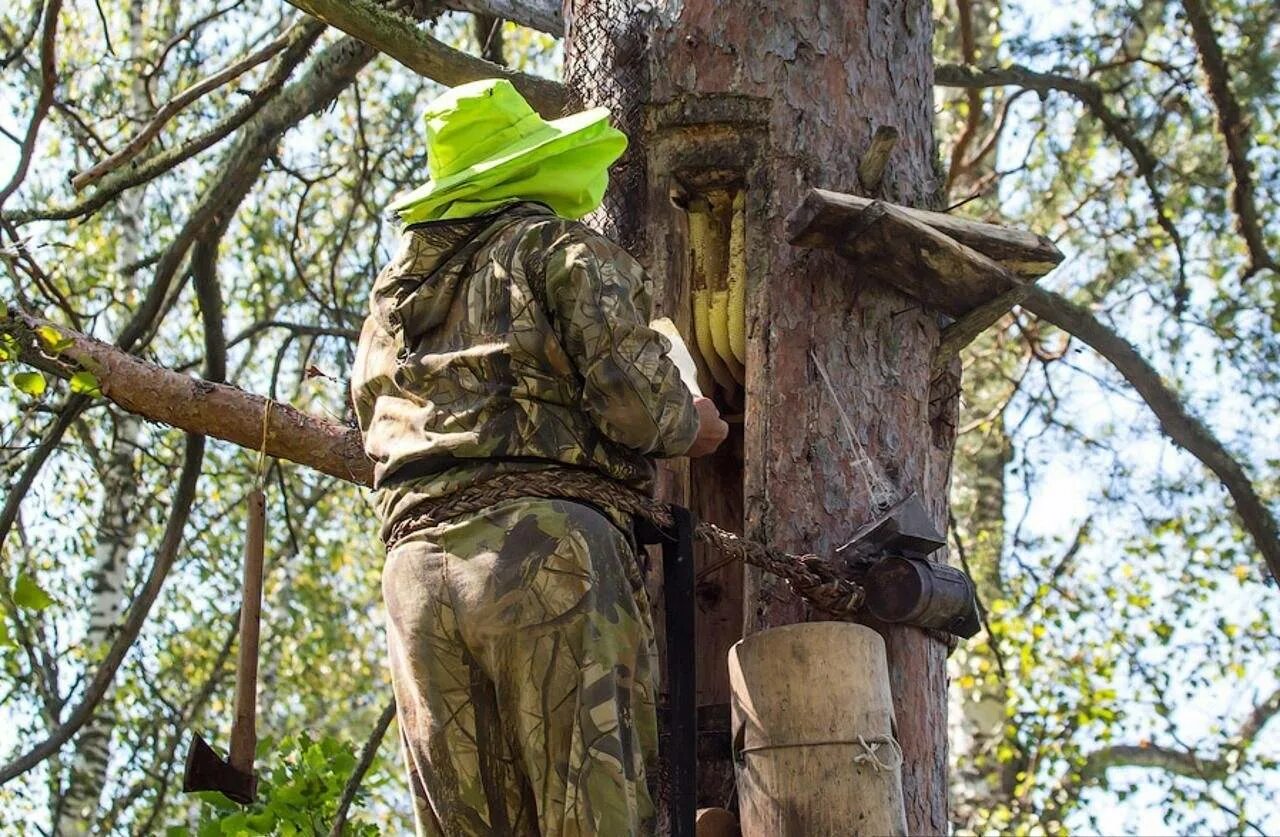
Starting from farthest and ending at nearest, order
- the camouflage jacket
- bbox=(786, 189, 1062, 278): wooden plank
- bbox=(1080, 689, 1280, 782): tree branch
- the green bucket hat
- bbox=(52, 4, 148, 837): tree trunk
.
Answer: bbox=(1080, 689, 1280, 782): tree branch, bbox=(52, 4, 148, 837): tree trunk, bbox=(786, 189, 1062, 278): wooden plank, the green bucket hat, the camouflage jacket

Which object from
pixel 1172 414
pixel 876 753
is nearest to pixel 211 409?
pixel 876 753

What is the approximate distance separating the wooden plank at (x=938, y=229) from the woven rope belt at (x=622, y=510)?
0.79 m

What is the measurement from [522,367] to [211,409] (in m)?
1.59

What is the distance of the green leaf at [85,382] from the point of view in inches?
183

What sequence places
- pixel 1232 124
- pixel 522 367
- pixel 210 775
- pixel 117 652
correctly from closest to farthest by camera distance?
pixel 522 367 → pixel 210 775 → pixel 117 652 → pixel 1232 124

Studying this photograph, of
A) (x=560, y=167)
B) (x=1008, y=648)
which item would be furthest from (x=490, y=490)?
(x=1008, y=648)

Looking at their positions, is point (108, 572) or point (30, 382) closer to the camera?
point (30, 382)

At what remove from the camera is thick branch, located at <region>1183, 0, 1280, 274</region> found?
7027 mm

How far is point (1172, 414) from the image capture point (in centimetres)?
639

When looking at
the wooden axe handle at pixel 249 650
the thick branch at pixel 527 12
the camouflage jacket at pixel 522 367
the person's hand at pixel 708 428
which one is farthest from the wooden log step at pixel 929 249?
the thick branch at pixel 527 12

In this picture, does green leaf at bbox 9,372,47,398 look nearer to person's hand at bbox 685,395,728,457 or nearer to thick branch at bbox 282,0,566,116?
thick branch at bbox 282,0,566,116

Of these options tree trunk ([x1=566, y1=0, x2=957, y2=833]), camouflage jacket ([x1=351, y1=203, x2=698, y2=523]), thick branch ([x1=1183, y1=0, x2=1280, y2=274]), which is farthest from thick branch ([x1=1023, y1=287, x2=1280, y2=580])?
camouflage jacket ([x1=351, y1=203, x2=698, y2=523])

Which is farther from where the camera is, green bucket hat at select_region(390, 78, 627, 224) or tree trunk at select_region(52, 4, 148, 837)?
tree trunk at select_region(52, 4, 148, 837)

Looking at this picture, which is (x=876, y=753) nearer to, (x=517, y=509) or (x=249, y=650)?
(x=517, y=509)
